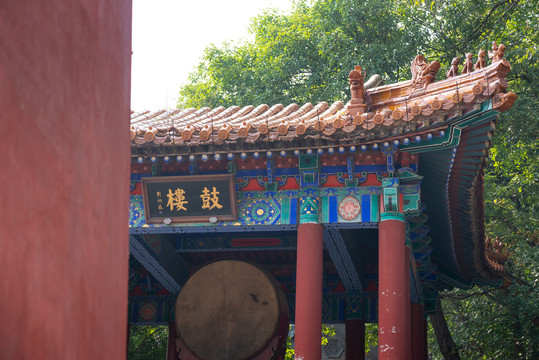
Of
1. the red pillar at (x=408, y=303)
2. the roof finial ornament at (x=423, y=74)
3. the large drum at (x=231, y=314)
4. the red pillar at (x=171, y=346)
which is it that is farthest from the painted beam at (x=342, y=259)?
the red pillar at (x=171, y=346)

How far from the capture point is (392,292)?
902cm

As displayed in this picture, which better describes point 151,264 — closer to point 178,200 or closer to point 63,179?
point 178,200

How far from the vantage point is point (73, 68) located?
2949mm

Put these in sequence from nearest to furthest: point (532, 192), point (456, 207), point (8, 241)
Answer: point (8, 241)
point (456, 207)
point (532, 192)

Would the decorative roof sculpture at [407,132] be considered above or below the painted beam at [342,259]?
above

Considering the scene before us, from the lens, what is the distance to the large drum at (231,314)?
1094cm

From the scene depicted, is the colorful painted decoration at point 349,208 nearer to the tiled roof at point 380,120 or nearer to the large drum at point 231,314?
the tiled roof at point 380,120

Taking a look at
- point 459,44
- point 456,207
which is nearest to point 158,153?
point 456,207

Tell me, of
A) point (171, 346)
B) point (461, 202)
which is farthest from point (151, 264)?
point (461, 202)

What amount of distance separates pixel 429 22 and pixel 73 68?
58.6ft

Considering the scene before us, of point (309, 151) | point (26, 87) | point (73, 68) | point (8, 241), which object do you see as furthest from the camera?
point (309, 151)

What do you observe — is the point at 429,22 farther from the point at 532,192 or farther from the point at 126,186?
the point at 126,186

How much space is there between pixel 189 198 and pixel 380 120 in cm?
269

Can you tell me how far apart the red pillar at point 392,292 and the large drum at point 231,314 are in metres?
2.35
